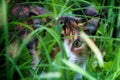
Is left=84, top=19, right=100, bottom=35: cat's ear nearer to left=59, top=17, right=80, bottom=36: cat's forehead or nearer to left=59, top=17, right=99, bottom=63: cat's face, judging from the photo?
left=59, top=17, right=99, bottom=63: cat's face

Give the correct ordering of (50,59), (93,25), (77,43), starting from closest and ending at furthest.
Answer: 1. (50,59)
2. (77,43)
3. (93,25)

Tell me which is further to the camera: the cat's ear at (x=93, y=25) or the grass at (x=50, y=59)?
the cat's ear at (x=93, y=25)

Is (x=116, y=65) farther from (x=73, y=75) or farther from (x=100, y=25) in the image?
(x=100, y=25)

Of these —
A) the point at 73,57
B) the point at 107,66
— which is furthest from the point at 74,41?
the point at 107,66

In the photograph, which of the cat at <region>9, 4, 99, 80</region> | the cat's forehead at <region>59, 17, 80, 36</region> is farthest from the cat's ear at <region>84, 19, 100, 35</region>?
the cat's forehead at <region>59, 17, 80, 36</region>

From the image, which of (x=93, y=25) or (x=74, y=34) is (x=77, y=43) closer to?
(x=74, y=34)

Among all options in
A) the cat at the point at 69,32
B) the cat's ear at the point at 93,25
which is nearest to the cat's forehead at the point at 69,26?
the cat at the point at 69,32

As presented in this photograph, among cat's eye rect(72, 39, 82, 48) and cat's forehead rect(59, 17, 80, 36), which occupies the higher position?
cat's forehead rect(59, 17, 80, 36)

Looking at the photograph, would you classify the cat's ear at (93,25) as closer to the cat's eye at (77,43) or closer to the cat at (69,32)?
the cat at (69,32)

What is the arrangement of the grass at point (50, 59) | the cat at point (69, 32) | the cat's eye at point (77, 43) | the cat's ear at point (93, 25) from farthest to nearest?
the cat's ear at point (93, 25), the cat's eye at point (77, 43), the cat at point (69, 32), the grass at point (50, 59)

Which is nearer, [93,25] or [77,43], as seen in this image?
[77,43]

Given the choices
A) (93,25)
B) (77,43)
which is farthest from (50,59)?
(93,25)

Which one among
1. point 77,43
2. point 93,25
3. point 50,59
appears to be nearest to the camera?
point 50,59

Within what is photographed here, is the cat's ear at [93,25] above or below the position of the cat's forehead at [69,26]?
below
